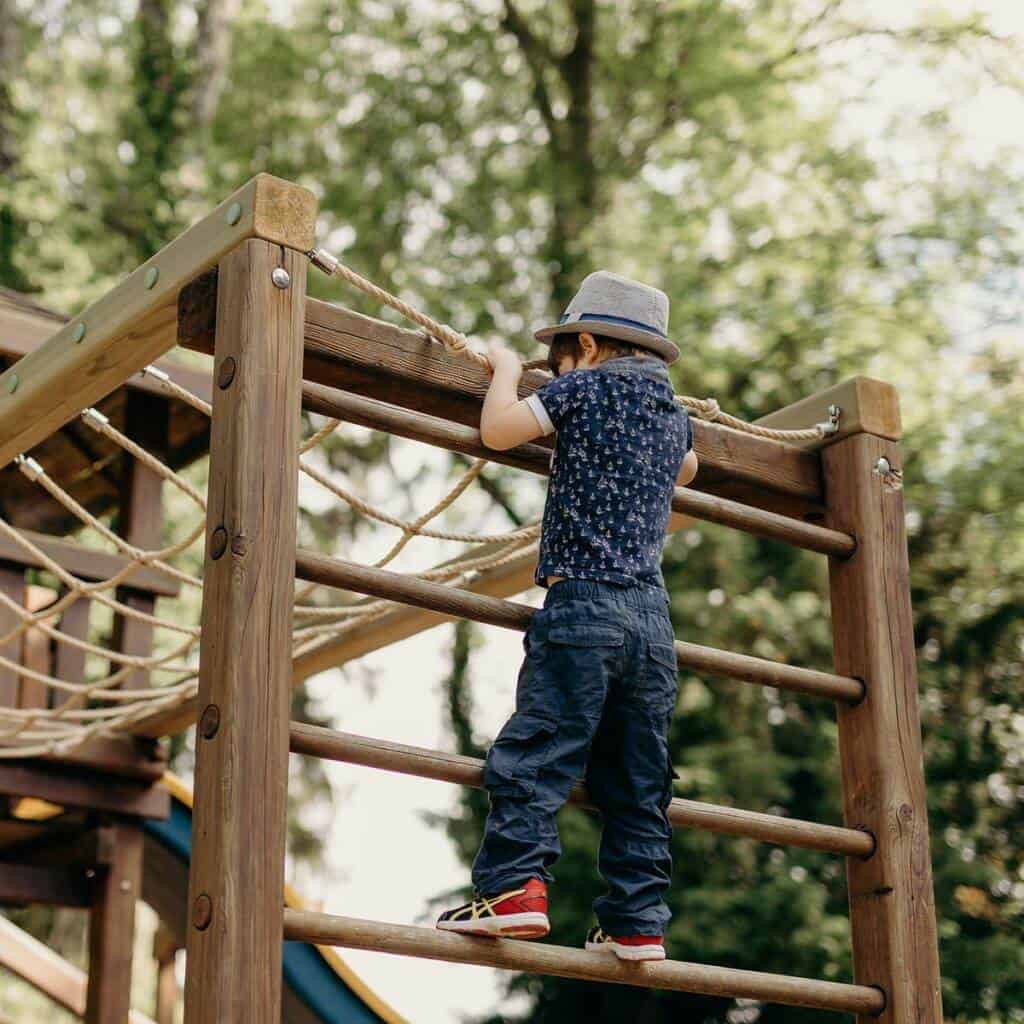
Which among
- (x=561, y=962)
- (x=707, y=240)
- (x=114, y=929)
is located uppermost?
(x=707, y=240)

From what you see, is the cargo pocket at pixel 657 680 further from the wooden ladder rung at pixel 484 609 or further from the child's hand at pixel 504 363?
the child's hand at pixel 504 363

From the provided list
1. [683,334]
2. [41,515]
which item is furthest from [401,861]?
[41,515]

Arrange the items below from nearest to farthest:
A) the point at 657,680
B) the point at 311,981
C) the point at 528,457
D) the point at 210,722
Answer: the point at 210,722 < the point at 657,680 < the point at 528,457 < the point at 311,981

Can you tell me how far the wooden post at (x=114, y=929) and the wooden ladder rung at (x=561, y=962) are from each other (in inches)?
111

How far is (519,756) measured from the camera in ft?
8.04

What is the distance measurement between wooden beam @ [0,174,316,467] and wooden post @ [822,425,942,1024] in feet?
4.31

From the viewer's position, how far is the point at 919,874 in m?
3.00

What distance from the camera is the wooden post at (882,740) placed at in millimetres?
2926

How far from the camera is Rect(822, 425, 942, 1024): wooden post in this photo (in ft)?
9.60

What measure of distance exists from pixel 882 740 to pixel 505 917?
1028 millimetres

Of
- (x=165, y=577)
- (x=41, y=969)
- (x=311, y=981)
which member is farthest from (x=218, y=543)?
(x=41, y=969)

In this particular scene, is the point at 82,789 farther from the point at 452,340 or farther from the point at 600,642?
the point at 600,642

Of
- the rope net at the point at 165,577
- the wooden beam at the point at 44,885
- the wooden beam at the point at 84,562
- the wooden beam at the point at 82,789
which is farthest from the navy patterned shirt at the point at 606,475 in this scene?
the wooden beam at the point at 44,885

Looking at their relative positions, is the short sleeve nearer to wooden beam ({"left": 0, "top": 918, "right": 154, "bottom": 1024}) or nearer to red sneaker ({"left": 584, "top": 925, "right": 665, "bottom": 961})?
red sneaker ({"left": 584, "top": 925, "right": 665, "bottom": 961})
